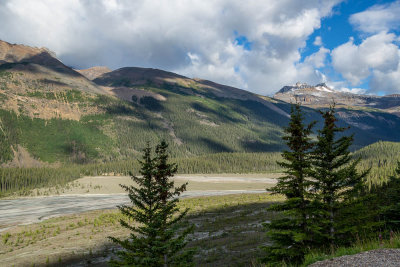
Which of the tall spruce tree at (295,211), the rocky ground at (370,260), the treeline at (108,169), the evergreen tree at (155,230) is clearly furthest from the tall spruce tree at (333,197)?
the treeline at (108,169)

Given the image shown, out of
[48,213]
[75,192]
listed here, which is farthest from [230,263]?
[75,192]

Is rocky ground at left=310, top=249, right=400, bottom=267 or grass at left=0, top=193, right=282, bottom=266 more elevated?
rocky ground at left=310, top=249, right=400, bottom=267

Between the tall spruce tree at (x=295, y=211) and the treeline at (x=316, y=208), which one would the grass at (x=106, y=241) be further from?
the treeline at (x=316, y=208)

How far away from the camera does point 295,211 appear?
498 inches

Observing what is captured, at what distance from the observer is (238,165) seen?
17900 cm

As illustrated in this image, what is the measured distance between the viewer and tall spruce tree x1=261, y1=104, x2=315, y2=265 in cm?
1255

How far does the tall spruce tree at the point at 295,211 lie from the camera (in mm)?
12547

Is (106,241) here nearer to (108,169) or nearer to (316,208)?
(316,208)

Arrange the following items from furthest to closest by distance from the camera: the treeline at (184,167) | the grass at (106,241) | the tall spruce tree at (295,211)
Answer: the treeline at (184,167)
the grass at (106,241)
the tall spruce tree at (295,211)

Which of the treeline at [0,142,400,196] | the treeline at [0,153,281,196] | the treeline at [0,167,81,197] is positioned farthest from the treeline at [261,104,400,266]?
the treeline at [0,153,281,196]

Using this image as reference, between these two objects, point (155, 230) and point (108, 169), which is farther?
point (108, 169)

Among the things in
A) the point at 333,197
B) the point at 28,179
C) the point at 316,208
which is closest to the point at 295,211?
the point at 316,208

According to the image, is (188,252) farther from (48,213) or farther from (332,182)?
(48,213)

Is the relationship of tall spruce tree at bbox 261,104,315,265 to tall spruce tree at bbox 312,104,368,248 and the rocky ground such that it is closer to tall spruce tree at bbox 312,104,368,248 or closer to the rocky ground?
tall spruce tree at bbox 312,104,368,248
